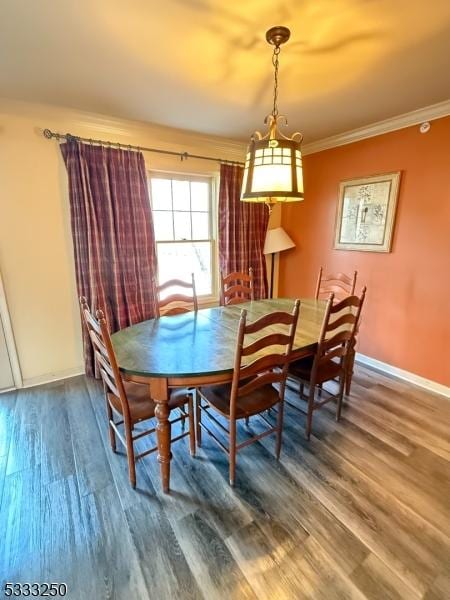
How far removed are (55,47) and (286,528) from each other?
2.88 m

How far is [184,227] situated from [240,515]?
280cm

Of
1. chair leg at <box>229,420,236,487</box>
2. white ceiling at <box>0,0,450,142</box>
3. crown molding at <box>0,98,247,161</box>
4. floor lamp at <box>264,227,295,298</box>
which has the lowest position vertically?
chair leg at <box>229,420,236,487</box>

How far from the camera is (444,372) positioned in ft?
8.71

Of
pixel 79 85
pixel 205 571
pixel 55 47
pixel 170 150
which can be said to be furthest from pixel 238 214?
pixel 205 571

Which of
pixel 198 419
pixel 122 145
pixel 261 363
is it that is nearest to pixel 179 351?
pixel 261 363

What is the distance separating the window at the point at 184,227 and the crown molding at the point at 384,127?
138cm

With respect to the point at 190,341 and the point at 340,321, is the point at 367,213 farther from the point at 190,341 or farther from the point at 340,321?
the point at 190,341

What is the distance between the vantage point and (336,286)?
308cm

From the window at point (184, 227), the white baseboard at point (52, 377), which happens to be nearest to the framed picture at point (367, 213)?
the window at point (184, 227)

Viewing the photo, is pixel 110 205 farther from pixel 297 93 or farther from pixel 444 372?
pixel 444 372

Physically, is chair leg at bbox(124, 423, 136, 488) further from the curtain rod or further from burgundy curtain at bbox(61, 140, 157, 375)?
the curtain rod

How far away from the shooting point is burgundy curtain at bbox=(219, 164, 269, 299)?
3438 millimetres

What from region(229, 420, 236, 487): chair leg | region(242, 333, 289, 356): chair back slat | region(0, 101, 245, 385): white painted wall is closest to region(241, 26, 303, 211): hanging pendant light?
region(242, 333, 289, 356): chair back slat

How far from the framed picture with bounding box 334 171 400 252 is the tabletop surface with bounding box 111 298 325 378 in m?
1.07
